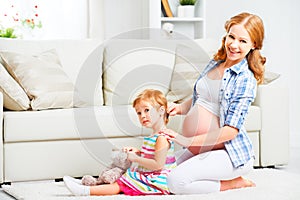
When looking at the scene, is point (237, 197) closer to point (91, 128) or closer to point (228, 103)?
point (228, 103)

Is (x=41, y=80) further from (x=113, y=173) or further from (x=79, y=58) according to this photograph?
(x=113, y=173)

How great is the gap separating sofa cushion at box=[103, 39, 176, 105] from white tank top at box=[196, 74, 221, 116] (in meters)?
0.98

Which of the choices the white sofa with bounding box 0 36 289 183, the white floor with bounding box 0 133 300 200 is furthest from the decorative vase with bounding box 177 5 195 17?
the white floor with bounding box 0 133 300 200

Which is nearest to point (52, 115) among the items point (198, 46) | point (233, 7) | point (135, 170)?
point (135, 170)

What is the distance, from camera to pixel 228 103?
2643mm

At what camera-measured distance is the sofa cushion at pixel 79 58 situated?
12.2 ft

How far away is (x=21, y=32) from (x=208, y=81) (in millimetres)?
2494

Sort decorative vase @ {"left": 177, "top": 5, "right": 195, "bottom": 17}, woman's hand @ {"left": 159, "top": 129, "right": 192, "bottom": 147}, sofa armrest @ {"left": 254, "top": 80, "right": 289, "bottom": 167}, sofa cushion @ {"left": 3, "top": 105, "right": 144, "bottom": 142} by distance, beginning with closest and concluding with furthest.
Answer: woman's hand @ {"left": 159, "top": 129, "right": 192, "bottom": 147} < sofa cushion @ {"left": 3, "top": 105, "right": 144, "bottom": 142} < sofa armrest @ {"left": 254, "top": 80, "right": 289, "bottom": 167} < decorative vase @ {"left": 177, "top": 5, "right": 195, "bottom": 17}

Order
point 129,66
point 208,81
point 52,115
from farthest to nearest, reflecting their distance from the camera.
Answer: point 129,66
point 52,115
point 208,81

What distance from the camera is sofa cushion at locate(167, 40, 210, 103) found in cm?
381

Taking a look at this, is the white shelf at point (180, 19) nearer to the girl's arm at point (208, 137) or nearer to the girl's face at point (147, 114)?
the girl's face at point (147, 114)

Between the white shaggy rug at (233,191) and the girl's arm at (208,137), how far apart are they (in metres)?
0.24

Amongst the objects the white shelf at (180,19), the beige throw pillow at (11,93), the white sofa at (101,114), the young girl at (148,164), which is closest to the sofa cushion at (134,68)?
the white sofa at (101,114)

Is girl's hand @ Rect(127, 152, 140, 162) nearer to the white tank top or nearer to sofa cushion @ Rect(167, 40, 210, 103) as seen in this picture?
the white tank top
